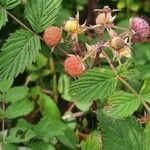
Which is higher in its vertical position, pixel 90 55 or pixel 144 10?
pixel 144 10

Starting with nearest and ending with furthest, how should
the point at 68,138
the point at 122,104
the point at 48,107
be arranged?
the point at 122,104
the point at 68,138
the point at 48,107

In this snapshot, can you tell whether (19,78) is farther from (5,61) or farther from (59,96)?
(5,61)

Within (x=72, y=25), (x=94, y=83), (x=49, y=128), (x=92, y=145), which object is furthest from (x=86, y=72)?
(x=49, y=128)

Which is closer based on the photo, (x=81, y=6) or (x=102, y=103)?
(x=102, y=103)

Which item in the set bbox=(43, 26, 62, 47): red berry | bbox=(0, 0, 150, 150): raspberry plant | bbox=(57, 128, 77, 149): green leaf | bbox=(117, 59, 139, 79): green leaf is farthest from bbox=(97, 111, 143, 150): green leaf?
bbox=(57, 128, 77, 149): green leaf

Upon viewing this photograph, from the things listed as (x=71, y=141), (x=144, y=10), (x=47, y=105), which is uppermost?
(x=144, y=10)

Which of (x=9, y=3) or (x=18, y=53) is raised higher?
(x=9, y=3)

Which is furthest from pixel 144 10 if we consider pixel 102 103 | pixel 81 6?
pixel 102 103

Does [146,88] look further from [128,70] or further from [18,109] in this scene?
[18,109]
